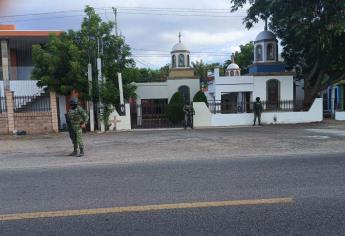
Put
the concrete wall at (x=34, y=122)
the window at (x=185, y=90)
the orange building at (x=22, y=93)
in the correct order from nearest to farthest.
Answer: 1. the orange building at (x=22, y=93)
2. the concrete wall at (x=34, y=122)
3. the window at (x=185, y=90)

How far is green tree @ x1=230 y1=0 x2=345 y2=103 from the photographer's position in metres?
20.8

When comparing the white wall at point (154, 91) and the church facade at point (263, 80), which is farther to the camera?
the white wall at point (154, 91)

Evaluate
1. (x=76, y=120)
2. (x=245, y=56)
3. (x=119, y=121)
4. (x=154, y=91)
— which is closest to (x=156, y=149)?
(x=76, y=120)

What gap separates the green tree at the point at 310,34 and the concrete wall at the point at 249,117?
297 centimetres

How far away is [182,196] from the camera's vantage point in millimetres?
6012

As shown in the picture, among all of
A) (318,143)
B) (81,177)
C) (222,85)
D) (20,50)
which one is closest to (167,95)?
(222,85)

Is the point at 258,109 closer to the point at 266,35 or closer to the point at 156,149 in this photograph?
the point at 266,35

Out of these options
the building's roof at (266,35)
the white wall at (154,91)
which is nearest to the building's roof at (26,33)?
the white wall at (154,91)

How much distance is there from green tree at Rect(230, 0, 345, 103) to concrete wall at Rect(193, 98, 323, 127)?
2973 millimetres

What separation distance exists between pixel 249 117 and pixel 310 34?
5.85 m

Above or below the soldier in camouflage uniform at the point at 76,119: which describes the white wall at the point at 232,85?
above

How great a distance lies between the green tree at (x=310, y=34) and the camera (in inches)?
818

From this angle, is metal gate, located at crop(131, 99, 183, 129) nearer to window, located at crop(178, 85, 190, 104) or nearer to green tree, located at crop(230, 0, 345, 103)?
window, located at crop(178, 85, 190, 104)

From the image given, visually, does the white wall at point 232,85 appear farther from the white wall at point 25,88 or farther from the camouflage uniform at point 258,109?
the white wall at point 25,88
